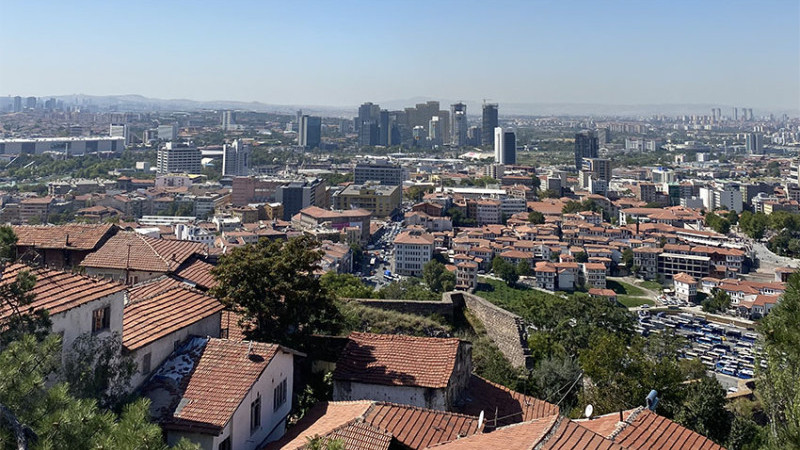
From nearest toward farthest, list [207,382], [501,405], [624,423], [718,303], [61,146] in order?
[624,423], [207,382], [501,405], [718,303], [61,146]

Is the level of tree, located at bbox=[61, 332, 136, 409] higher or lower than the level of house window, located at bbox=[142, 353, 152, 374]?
higher

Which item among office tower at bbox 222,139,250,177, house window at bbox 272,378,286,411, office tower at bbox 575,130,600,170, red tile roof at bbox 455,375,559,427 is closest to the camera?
house window at bbox 272,378,286,411

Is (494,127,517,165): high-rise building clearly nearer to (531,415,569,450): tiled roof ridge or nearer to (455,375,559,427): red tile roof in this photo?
(455,375,559,427): red tile roof

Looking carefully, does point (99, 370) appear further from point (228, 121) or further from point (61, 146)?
point (228, 121)

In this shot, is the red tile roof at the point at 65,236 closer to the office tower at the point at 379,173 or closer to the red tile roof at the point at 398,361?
the red tile roof at the point at 398,361

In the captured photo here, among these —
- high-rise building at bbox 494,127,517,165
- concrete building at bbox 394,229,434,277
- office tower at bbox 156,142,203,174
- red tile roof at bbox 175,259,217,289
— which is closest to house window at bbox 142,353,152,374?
red tile roof at bbox 175,259,217,289

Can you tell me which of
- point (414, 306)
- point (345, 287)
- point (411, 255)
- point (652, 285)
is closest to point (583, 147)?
point (652, 285)
